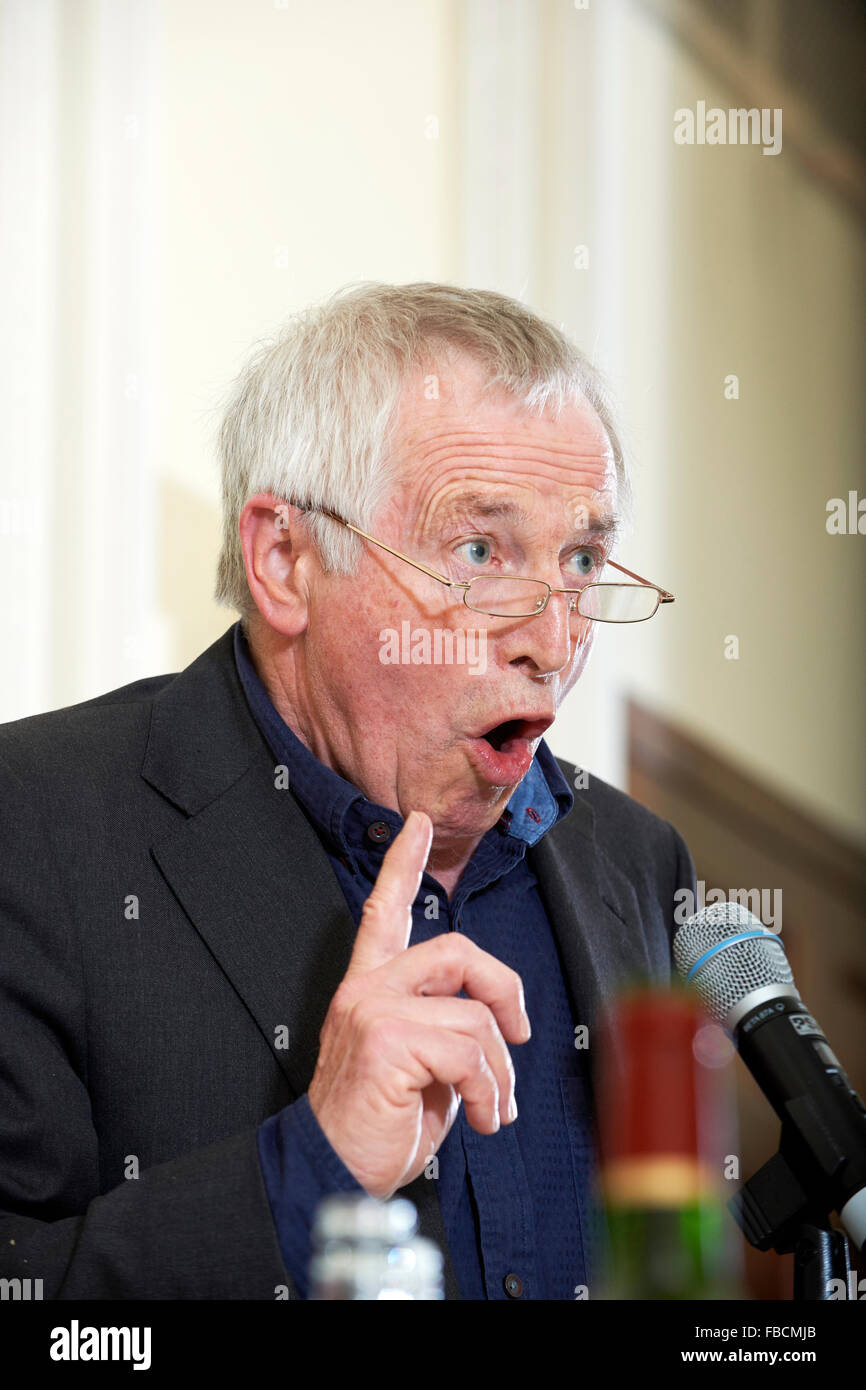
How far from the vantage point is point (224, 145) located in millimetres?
1782

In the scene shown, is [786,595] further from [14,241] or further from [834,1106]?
[834,1106]

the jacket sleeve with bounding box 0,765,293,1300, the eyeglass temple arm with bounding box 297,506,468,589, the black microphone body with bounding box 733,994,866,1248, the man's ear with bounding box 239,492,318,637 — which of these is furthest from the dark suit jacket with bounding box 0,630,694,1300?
the black microphone body with bounding box 733,994,866,1248

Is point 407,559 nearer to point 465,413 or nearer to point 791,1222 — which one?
point 465,413

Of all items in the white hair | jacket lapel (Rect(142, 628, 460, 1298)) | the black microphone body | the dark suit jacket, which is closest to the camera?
the black microphone body

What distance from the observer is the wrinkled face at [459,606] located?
1.20 metres

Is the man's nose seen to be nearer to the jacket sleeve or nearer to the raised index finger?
the raised index finger

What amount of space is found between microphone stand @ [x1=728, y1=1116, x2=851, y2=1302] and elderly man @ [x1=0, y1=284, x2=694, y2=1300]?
0.18 meters

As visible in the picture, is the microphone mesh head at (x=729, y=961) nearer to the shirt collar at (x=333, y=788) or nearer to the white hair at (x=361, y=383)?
the shirt collar at (x=333, y=788)

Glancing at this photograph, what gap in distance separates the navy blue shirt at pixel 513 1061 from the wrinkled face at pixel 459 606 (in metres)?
0.06

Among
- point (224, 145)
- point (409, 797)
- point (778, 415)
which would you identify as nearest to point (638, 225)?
point (778, 415)

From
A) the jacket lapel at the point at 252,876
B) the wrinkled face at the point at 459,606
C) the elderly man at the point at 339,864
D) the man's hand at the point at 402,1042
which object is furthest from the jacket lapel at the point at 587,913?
the man's hand at the point at 402,1042

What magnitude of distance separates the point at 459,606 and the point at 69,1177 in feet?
1.89

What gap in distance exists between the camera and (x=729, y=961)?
3.14 ft

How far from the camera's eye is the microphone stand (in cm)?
90
